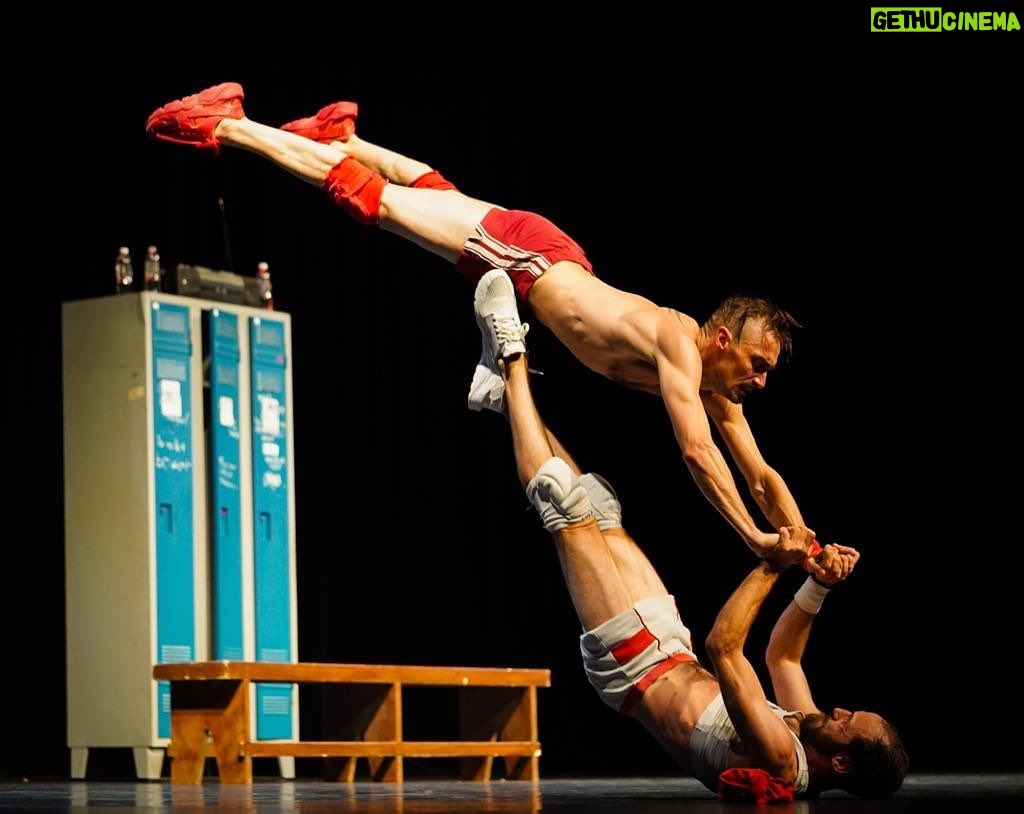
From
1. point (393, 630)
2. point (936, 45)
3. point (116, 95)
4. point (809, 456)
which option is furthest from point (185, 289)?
point (936, 45)

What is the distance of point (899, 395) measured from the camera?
6.98 m

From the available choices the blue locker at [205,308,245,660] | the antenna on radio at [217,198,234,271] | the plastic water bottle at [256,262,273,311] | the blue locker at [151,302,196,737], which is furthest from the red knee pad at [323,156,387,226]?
the antenna on radio at [217,198,234,271]

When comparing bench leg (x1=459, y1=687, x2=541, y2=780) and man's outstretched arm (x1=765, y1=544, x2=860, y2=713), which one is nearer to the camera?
man's outstretched arm (x1=765, y1=544, x2=860, y2=713)

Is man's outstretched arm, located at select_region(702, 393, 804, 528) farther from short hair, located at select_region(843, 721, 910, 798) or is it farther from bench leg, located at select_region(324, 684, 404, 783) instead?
bench leg, located at select_region(324, 684, 404, 783)

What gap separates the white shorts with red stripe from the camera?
399 cm

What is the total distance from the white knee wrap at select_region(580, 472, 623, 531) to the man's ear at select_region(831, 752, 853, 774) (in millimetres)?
885

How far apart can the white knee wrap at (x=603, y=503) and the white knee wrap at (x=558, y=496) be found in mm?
198

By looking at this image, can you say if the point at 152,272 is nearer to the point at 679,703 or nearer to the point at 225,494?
the point at 225,494

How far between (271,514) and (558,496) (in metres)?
3.04

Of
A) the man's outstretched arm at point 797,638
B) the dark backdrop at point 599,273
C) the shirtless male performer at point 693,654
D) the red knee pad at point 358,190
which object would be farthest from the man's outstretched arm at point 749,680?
the dark backdrop at point 599,273

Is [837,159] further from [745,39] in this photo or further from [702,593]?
[702,593]

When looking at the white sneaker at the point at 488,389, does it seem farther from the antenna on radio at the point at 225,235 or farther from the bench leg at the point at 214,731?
the antenna on radio at the point at 225,235

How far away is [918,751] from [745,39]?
313 cm

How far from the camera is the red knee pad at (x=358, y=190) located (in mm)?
4602
